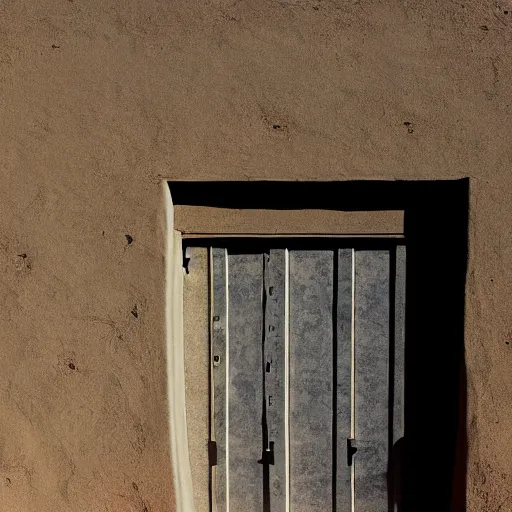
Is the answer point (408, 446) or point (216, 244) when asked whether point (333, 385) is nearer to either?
point (408, 446)

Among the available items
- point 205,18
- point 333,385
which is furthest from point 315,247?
point 205,18

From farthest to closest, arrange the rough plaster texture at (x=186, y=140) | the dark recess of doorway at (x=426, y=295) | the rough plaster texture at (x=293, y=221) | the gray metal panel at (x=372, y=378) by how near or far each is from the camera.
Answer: the gray metal panel at (x=372, y=378), the rough plaster texture at (x=293, y=221), the dark recess of doorway at (x=426, y=295), the rough plaster texture at (x=186, y=140)

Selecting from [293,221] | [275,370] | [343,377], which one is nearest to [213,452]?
[275,370]

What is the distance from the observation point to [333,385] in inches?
125

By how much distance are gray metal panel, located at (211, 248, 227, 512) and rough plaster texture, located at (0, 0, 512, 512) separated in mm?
362

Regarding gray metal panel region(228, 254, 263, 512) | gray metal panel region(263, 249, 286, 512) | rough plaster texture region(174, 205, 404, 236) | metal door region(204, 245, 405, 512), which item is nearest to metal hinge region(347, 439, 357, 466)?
metal door region(204, 245, 405, 512)

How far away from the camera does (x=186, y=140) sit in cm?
284

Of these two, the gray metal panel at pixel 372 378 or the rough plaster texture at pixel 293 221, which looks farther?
the gray metal panel at pixel 372 378

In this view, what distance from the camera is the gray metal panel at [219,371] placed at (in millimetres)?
3145

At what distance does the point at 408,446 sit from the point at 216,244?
153 centimetres

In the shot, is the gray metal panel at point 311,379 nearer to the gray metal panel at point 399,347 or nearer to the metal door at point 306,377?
the metal door at point 306,377

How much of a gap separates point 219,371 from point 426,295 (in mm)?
1197

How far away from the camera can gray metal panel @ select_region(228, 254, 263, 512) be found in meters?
3.16

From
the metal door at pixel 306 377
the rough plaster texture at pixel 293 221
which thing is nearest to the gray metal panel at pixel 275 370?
the metal door at pixel 306 377
